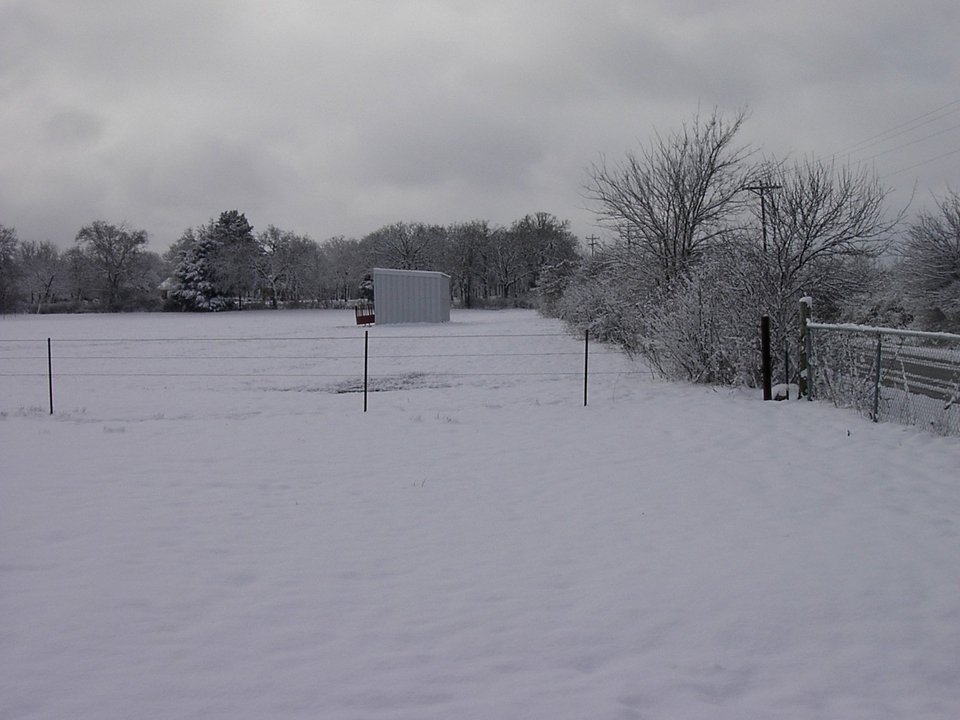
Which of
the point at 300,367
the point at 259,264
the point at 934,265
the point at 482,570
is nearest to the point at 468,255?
the point at 259,264

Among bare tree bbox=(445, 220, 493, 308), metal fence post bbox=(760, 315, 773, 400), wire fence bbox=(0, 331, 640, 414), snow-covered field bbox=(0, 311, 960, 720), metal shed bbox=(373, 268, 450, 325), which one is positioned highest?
bare tree bbox=(445, 220, 493, 308)

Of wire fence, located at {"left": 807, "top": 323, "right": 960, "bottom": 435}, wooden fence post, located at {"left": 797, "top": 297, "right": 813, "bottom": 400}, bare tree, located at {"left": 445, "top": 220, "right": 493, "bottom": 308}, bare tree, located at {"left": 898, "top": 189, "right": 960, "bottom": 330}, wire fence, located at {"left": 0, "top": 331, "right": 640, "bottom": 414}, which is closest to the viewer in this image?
wire fence, located at {"left": 807, "top": 323, "right": 960, "bottom": 435}

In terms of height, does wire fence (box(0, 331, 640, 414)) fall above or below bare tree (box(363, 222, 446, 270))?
below

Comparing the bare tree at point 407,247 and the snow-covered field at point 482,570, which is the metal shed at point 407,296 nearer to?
the snow-covered field at point 482,570

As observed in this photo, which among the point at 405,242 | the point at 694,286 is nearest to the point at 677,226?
the point at 694,286

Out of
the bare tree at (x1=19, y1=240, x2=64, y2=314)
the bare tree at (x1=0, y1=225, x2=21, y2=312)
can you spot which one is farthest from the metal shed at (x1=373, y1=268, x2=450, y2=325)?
the bare tree at (x1=19, y1=240, x2=64, y2=314)

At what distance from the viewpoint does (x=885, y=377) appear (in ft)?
29.7

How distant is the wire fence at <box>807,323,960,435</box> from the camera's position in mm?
7984

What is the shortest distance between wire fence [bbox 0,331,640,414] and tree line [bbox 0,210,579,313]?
141 ft

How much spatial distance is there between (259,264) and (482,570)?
244 feet

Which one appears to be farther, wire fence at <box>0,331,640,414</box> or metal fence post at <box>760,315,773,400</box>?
wire fence at <box>0,331,640,414</box>

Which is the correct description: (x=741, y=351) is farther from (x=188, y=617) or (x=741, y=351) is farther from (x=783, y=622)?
(x=188, y=617)

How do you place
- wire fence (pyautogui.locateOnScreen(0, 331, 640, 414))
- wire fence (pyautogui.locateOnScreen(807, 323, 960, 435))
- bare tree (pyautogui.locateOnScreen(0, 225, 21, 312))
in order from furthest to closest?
bare tree (pyautogui.locateOnScreen(0, 225, 21, 312)) < wire fence (pyautogui.locateOnScreen(0, 331, 640, 414)) < wire fence (pyautogui.locateOnScreen(807, 323, 960, 435))

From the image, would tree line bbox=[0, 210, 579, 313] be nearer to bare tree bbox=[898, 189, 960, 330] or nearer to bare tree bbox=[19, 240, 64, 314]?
bare tree bbox=[19, 240, 64, 314]
